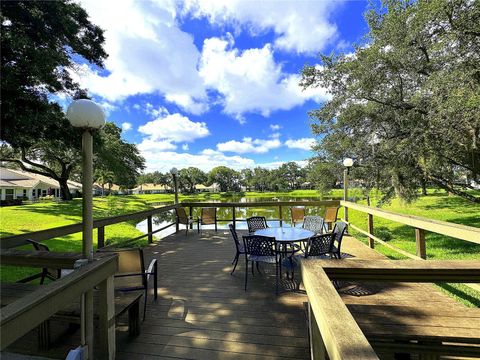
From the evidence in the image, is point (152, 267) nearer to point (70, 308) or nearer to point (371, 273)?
point (70, 308)

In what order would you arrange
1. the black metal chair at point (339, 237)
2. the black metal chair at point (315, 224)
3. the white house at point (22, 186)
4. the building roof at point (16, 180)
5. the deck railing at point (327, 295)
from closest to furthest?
the deck railing at point (327, 295), the black metal chair at point (339, 237), the black metal chair at point (315, 224), the white house at point (22, 186), the building roof at point (16, 180)

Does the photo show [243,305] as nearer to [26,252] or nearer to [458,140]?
[26,252]

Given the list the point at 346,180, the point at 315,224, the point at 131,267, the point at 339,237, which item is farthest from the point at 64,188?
the point at 339,237

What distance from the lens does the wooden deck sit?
1.98 metres

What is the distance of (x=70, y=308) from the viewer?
2178 mm

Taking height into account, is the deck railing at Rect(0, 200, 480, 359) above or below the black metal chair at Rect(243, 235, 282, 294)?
above

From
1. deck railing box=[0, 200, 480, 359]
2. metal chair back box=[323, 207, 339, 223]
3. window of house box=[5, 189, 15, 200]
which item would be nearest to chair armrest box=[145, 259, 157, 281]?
deck railing box=[0, 200, 480, 359]

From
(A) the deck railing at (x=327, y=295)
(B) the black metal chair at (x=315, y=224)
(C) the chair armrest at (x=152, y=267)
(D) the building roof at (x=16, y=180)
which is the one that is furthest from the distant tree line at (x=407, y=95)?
(D) the building roof at (x=16, y=180)

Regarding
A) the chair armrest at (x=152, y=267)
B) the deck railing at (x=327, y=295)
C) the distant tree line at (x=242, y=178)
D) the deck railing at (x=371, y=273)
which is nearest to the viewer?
the deck railing at (x=327, y=295)

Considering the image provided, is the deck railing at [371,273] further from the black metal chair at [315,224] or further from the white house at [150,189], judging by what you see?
the white house at [150,189]

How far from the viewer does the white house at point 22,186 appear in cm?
3228

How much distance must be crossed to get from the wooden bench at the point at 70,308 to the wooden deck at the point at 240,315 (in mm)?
103

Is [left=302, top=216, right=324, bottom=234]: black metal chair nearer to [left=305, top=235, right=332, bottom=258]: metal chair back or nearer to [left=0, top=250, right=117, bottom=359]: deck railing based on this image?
[left=305, top=235, right=332, bottom=258]: metal chair back

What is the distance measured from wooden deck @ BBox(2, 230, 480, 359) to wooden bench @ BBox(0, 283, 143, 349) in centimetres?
10
